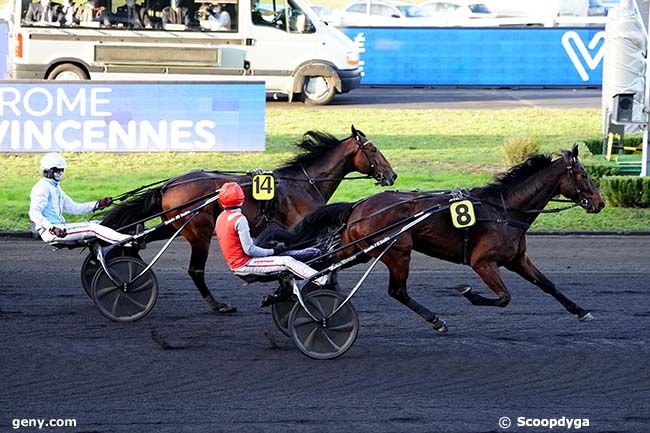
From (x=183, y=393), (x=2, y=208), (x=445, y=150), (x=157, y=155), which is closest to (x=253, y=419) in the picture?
(x=183, y=393)

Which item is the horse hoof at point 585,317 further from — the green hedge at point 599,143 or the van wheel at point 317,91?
the van wheel at point 317,91

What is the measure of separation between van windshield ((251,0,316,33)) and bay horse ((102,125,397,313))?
13108 millimetres

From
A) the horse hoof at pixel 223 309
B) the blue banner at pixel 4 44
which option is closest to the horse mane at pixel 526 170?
the horse hoof at pixel 223 309

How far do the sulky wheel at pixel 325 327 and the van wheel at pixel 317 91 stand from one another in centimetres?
1597

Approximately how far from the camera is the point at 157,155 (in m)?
17.9

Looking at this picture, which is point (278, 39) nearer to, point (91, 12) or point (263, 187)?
point (91, 12)

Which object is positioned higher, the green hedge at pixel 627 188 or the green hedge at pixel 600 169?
the green hedge at pixel 600 169

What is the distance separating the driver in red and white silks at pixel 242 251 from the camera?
27.5 ft

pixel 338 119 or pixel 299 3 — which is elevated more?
pixel 299 3

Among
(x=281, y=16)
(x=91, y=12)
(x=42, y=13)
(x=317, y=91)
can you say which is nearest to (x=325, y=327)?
(x=91, y=12)

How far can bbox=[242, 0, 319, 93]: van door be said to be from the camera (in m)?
23.1

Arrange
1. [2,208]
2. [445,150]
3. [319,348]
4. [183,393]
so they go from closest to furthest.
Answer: [183,393], [319,348], [2,208], [445,150]

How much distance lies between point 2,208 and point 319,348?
7.80 m

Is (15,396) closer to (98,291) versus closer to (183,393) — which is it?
→ (183,393)
